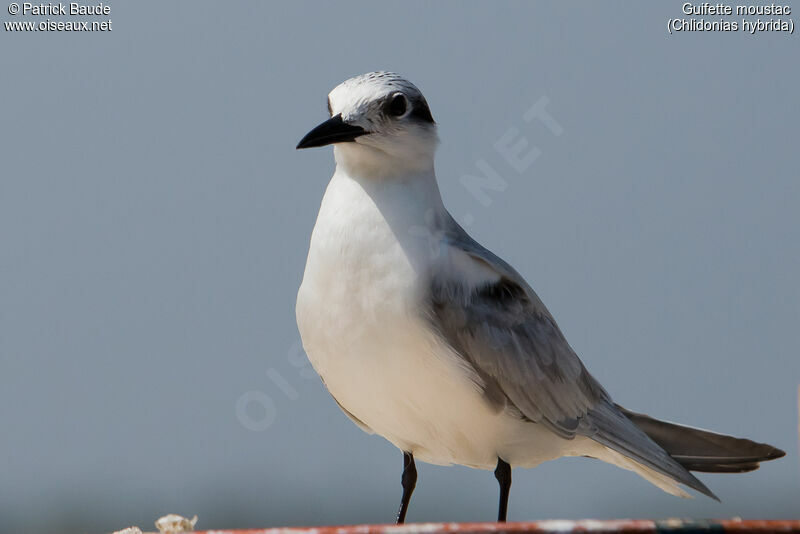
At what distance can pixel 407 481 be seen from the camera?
172 inches

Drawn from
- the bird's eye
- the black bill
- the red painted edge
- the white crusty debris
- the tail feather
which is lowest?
the tail feather

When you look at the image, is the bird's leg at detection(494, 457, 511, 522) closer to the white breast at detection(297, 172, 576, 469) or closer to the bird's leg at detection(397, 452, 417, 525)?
the white breast at detection(297, 172, 576, 469)

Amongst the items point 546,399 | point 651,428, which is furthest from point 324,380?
point 651,428

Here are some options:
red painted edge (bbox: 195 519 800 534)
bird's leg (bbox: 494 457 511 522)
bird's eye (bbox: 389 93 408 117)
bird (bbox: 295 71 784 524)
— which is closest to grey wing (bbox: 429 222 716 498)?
bird (bbox: 295 71 784 524)

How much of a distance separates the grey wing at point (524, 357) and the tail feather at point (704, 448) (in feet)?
0.34

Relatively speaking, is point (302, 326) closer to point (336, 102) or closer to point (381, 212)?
point (381, 212)

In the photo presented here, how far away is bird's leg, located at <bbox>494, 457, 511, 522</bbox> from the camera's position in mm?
4125

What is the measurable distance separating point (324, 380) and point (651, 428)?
5.39 feet

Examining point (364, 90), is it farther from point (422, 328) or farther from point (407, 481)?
point (407, 481)

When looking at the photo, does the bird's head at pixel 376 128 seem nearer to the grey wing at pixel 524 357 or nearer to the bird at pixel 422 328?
the bird at pixel 422 328

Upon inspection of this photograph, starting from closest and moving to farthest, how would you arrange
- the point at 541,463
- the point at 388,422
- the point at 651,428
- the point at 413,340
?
1. the point at 413,340
2. the point at 388,422
3. the point at 541,463
4. the point at 651,428

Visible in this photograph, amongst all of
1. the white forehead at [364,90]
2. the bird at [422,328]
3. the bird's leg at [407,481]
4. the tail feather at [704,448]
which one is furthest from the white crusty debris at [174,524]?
the tail feather at [704,448]

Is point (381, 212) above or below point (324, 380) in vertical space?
above

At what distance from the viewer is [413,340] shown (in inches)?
151
